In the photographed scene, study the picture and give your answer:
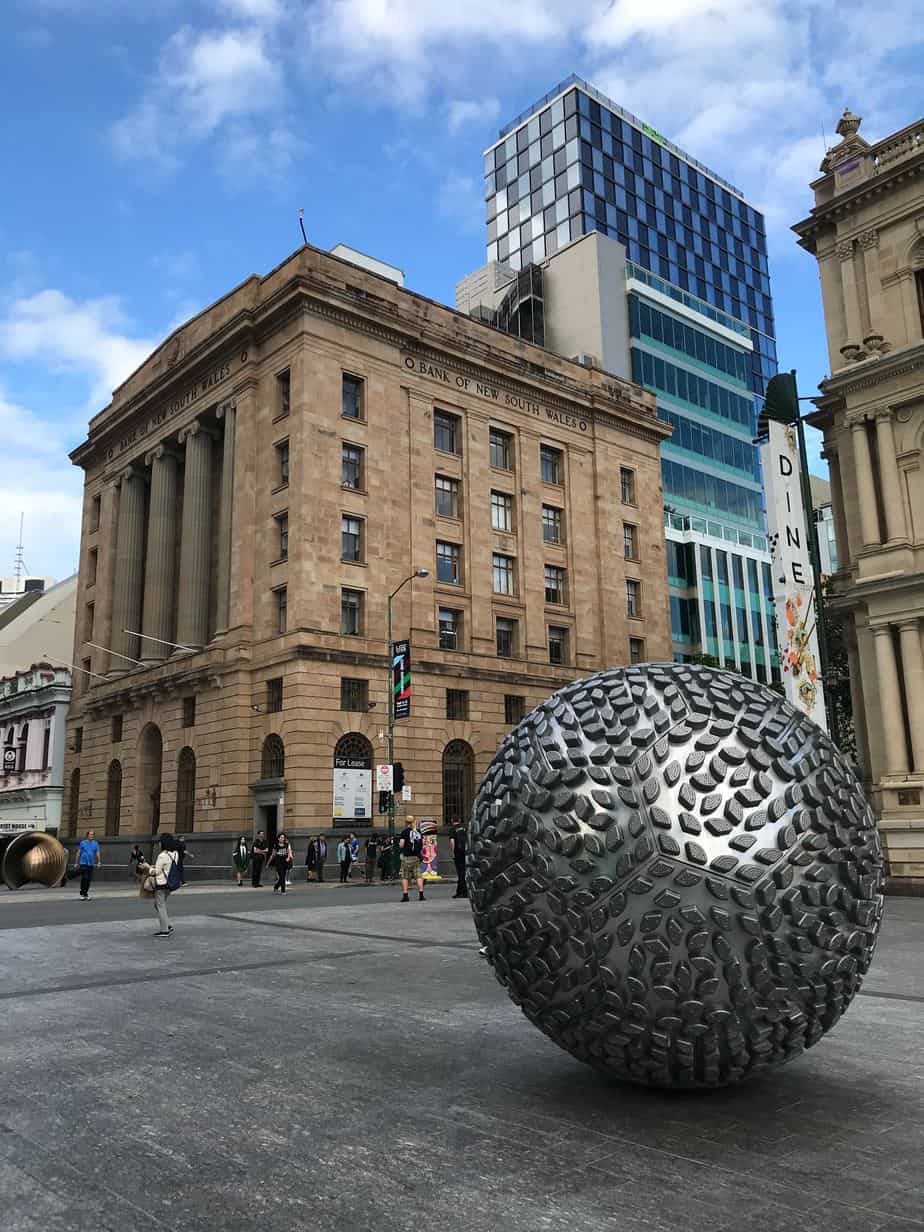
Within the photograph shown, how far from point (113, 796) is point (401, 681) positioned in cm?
2115

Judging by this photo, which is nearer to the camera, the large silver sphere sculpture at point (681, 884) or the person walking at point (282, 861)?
the large silver sphere sculpture at point (681, 884)

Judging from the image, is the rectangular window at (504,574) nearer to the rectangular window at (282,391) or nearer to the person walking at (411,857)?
the rectangular window at (282,391)

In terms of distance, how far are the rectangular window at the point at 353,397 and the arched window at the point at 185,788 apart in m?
16.8

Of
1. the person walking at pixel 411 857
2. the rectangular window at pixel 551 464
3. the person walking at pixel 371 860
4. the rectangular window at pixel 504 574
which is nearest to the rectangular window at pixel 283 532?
the rectangular window at pixel 504 574

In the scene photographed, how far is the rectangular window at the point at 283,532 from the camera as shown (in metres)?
40.4

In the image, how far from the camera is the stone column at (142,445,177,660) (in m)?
48.2

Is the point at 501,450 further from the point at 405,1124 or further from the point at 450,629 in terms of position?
the point at 405,1124

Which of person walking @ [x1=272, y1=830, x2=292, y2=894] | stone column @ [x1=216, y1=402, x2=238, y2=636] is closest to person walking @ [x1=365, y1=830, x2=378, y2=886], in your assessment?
person walking @ [x1=272, y1=830, x2=292, y2=894]

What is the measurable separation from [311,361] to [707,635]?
38321mm

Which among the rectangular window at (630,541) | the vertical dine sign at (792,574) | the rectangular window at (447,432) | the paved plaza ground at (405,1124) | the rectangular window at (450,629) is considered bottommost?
the paved plaza ground at (405,1124)

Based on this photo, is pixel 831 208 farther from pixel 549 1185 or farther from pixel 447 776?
pixel 549 1185

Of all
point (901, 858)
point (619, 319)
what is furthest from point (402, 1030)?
point (619, 319)

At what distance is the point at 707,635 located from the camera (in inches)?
2682

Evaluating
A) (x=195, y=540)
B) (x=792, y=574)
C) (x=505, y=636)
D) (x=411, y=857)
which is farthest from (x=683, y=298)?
(x=411, y=857)
